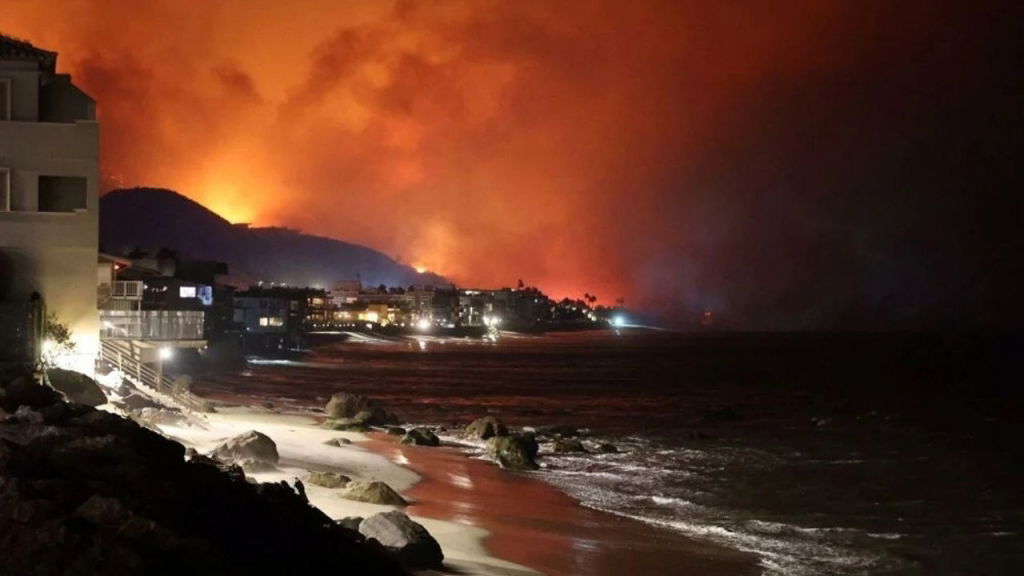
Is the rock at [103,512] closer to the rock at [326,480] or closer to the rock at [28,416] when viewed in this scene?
the rock at [28,416]

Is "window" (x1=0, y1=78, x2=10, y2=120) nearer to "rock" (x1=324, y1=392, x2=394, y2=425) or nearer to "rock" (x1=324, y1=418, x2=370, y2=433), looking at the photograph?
"rock" (x1=324, y1=418, x2=370, y2=433)

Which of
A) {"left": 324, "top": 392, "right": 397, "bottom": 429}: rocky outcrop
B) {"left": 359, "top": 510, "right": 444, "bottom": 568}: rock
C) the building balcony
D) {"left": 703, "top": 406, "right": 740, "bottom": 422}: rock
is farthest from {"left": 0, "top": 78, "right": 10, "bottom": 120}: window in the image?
{"left": 703, "top": 406, "right": 740, "bottom": 422}: rock

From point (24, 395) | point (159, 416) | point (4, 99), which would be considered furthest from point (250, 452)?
point (4, 99)

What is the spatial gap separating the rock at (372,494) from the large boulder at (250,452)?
2.81 metres

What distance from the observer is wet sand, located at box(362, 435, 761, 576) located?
2123 centimetres

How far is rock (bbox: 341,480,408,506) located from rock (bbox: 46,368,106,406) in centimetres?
801

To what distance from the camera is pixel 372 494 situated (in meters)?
23.8

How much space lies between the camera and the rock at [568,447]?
1624 inches

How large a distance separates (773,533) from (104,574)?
18460 millimetres

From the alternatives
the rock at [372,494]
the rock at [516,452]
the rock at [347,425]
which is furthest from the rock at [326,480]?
the rock at [347,425]

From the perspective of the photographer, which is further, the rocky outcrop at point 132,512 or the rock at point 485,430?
the rock at point 485,430

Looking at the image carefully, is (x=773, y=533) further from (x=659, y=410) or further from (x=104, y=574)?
(x=659, y=410)

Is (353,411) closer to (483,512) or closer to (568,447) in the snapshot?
(568,447)

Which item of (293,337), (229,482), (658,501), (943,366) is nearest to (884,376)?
(943,366)
